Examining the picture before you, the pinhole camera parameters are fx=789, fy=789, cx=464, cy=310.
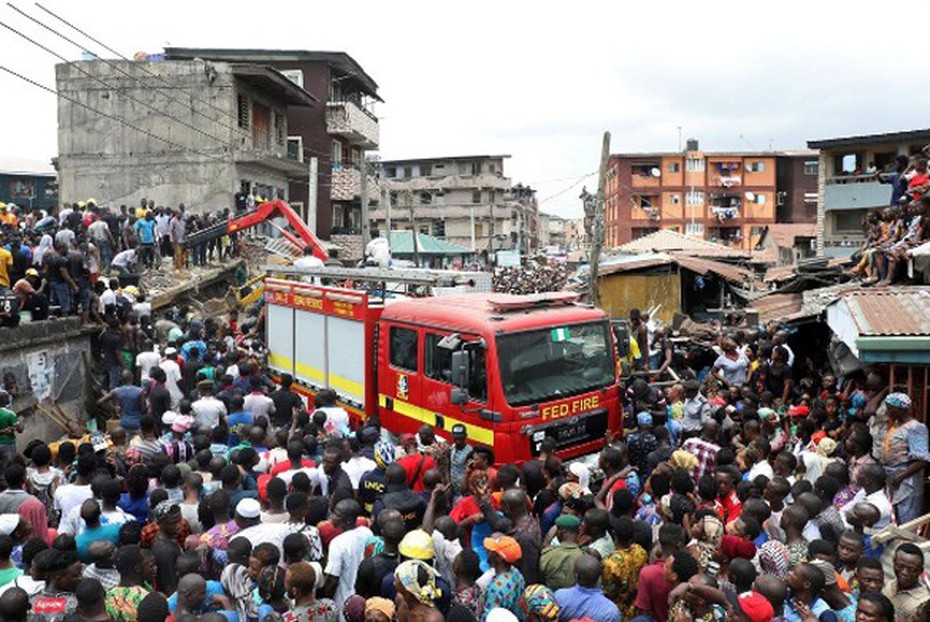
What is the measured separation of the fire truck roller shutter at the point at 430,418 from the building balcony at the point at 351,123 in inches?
1212

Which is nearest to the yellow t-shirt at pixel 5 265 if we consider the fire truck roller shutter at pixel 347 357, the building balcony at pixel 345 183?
the fire truck roller shutter at pixel 347 357

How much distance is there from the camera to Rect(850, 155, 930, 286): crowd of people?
37.1 feet

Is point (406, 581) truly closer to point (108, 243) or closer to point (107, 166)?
point (108, 243)

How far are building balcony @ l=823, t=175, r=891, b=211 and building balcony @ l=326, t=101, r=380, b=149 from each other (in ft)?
77.3

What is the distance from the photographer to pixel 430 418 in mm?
9828

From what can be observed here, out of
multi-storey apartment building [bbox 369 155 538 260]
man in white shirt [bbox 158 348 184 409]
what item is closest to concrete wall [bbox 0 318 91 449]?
man in white shirt [bbox 158 348 184 409]

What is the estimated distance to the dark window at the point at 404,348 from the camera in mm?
10289

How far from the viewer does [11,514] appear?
248 inches

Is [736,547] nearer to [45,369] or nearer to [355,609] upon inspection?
[355,609]

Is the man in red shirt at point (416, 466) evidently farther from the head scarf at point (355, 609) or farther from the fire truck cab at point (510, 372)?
the head scarf at point (355, 609)

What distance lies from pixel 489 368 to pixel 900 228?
7.73m

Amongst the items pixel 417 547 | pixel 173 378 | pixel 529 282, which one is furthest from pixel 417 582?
pixel 529 282

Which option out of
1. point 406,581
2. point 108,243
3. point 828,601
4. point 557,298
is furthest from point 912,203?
point 108,243

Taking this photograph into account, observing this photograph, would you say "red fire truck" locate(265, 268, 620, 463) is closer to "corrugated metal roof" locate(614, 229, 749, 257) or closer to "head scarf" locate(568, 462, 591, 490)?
"head scarf" locate(568, 462, 591, 490)
